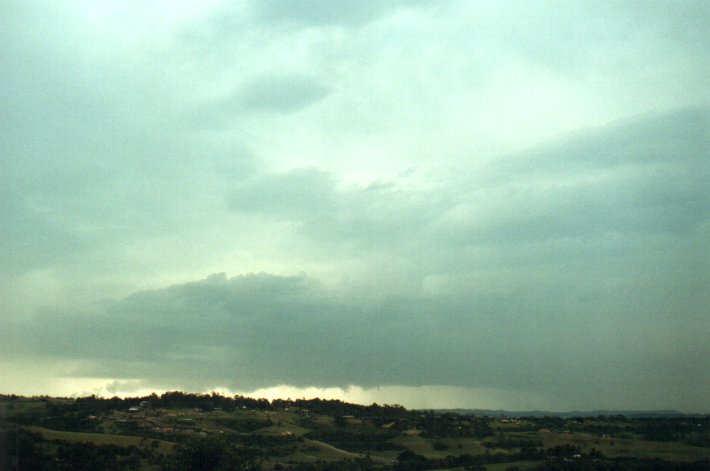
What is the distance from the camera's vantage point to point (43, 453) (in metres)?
90.3

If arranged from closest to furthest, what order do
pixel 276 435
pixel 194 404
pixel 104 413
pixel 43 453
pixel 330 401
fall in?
pixel 43 453 < pixel 276 435 < pixel 104 413 < pixel 194 404 < pixel 330 401

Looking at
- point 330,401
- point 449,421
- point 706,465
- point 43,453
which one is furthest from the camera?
point 330,401

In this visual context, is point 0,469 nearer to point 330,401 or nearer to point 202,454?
point 202,454

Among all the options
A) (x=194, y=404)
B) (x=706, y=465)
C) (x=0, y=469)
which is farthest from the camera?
(x=194, y=404)

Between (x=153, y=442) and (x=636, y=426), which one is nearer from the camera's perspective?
(x=153, y=442)

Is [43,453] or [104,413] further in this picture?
[104,413]

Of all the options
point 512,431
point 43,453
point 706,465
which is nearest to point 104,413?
point 43,453

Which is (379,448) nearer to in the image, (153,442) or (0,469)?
(153,442)

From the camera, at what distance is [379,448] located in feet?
413

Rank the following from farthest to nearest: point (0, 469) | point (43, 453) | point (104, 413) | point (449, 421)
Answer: point (449, 421), point (104, 413), point (43, 453), point (0, 469)

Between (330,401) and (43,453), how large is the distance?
93.8m

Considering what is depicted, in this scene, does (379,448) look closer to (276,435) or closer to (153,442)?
(276,435)

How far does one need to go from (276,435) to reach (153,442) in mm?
26302

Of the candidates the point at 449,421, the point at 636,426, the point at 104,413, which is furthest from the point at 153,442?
the point at 636,426
